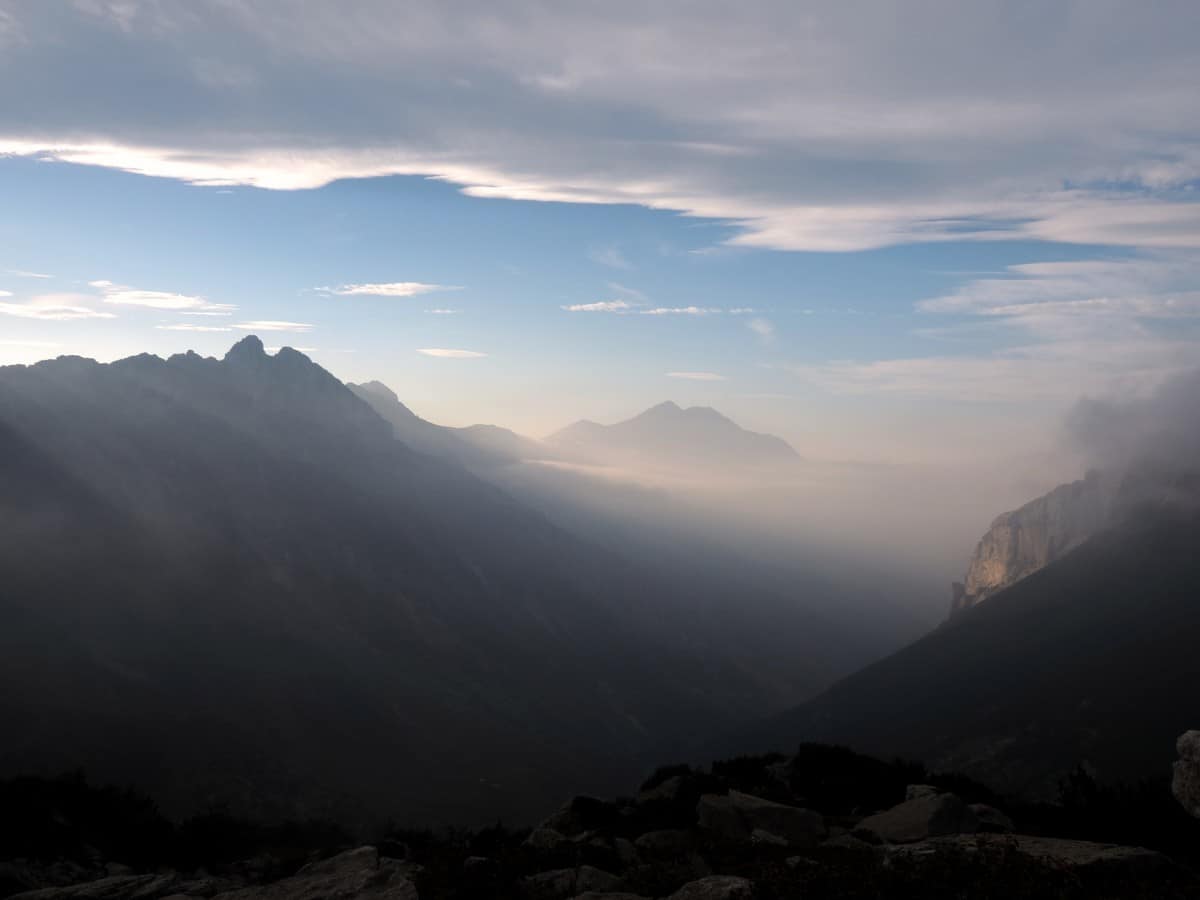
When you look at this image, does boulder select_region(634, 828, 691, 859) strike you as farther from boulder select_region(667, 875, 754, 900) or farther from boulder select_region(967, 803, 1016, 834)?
boulder select_region(967, 803, 1016, 834)

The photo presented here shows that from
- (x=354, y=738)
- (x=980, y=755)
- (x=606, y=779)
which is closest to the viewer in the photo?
(x=980, y=755)

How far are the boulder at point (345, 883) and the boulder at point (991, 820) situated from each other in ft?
49.2

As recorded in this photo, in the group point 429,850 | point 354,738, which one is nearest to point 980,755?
point 354,738

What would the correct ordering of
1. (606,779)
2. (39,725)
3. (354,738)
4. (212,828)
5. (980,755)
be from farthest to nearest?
1. (606,779)
2. (354,738)
3. (980,755)
4. (39,725)
5. (212,828)

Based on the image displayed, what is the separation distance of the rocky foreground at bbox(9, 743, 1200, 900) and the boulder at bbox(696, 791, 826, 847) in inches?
1.6

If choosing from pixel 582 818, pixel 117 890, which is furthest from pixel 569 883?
pixel 117 890

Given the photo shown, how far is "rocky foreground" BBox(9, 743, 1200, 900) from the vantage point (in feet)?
48.5

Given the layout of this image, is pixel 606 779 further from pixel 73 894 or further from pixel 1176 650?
pixel 73 894

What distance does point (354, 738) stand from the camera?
6821 inches

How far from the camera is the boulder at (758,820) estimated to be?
72.3 ft

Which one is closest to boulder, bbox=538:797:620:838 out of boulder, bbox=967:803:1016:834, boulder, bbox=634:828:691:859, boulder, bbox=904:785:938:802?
boulder, bbox=634:828:691:859

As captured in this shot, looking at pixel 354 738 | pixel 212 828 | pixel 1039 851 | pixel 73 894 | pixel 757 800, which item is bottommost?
pixel 354 738

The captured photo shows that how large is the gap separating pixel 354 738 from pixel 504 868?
558 feet

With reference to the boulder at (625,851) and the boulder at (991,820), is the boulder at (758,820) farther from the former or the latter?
the boulder at (991,820)
